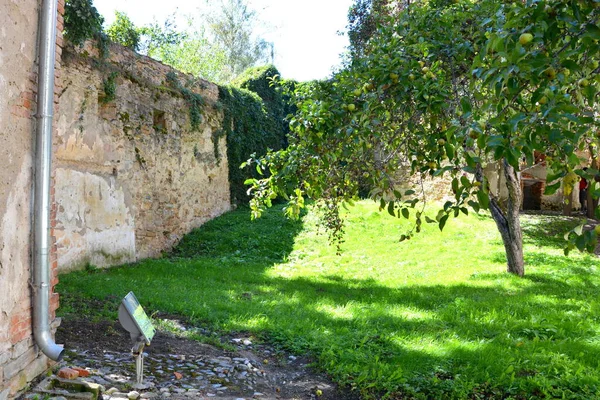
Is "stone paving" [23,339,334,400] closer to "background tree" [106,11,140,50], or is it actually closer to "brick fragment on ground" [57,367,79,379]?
"brick fragment on ground" [57,367,79,379]

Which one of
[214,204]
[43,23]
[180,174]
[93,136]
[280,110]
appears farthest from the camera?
[280,110]

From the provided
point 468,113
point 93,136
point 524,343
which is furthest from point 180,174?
point 468,113

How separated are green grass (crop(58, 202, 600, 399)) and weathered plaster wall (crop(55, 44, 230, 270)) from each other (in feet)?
2.08

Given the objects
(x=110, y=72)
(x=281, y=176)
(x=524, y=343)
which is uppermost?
(x=110, y=72)

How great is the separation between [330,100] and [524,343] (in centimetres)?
299

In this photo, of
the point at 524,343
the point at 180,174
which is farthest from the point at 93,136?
the point at 524,343

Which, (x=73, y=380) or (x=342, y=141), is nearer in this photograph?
(x=73, y=380)

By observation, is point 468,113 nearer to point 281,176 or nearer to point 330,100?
point 330,100

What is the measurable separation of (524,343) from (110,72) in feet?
25.3

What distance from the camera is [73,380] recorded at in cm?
347

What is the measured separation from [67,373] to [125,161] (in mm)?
6708

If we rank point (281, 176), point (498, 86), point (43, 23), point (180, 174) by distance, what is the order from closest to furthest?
point (498, 86)
point (43, 23)
point (281, 176)
point (180, 174)

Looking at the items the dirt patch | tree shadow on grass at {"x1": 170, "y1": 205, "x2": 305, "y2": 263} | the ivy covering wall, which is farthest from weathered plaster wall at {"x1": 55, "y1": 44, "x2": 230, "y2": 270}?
the dirt patch

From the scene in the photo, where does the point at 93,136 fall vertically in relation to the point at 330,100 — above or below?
above
